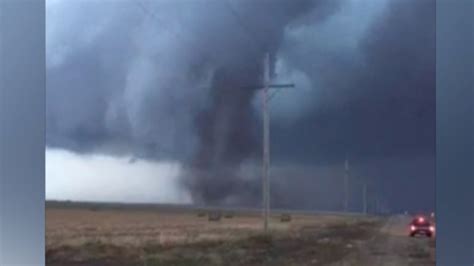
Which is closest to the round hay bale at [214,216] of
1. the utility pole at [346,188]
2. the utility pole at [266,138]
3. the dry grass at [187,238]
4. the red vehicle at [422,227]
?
the dry grass at [187,238]

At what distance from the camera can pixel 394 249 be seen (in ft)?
9.23

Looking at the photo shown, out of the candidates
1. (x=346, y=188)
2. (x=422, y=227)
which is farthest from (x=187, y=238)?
(x=422, y=227)

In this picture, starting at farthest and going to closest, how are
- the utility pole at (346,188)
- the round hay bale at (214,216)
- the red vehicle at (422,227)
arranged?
the round hay bale at (214,216), the utility pole at (346,188), the red vehicle at (422,227)

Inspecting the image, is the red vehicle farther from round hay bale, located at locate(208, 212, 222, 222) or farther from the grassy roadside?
round hay bale, located at locate(208, 212, 222, 222)

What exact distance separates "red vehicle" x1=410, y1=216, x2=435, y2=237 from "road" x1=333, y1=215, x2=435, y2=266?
19 millimetres

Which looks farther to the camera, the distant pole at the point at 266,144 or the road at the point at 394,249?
the distant pole at the point at 266,144

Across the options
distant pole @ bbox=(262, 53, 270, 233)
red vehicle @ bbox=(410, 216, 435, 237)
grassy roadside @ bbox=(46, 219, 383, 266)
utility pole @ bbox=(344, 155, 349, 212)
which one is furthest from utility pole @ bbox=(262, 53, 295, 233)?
red vehicle @ bbox=(410, 216, 435, 237)

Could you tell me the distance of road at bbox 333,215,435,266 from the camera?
2.75m

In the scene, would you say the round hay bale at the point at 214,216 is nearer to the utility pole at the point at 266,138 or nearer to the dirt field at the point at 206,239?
the dirt field at the point at 206,239

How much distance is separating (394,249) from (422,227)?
15cm

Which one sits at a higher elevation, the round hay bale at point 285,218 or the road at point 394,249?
the round hay bale at point 285,218

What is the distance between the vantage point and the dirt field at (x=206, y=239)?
2861 millimetres

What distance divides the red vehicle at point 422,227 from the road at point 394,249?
19 mm

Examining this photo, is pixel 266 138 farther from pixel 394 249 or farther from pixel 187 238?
pixel 394 249
